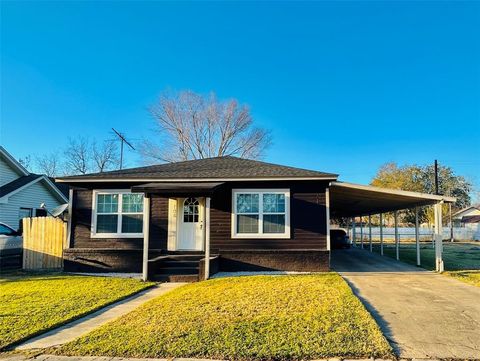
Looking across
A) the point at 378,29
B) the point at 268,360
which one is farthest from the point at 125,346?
the point at 378,29

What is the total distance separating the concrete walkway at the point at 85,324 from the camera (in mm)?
4605

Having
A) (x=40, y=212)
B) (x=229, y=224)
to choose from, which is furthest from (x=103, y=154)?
(x=229, y=224)

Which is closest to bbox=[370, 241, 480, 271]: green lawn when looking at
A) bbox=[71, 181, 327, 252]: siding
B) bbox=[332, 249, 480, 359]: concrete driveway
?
bbox=[332, 249, 480, 359]: concrete driveway

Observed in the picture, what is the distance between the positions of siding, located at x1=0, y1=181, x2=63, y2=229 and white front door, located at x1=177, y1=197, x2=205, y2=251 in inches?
409

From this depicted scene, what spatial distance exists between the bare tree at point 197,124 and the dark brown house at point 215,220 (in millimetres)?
21774

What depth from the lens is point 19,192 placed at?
1780 cm

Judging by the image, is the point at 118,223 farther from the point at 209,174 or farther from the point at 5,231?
the point at 5,231

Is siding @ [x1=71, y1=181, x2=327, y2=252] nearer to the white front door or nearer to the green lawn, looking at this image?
the white front door

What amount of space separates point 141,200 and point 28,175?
471 inches

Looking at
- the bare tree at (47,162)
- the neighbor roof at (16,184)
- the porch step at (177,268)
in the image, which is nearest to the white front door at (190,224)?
the porch step at (177,268)

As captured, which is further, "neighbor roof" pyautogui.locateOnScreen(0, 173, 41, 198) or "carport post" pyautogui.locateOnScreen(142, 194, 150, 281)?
"neighbor roof" pyautogui.locateOnScreen(0, 173, 41, 198)

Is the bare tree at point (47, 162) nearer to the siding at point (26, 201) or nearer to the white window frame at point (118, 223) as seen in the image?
the siding at point (26, 201)

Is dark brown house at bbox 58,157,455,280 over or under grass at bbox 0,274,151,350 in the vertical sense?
over

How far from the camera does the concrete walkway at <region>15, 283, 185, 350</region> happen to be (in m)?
4.61
